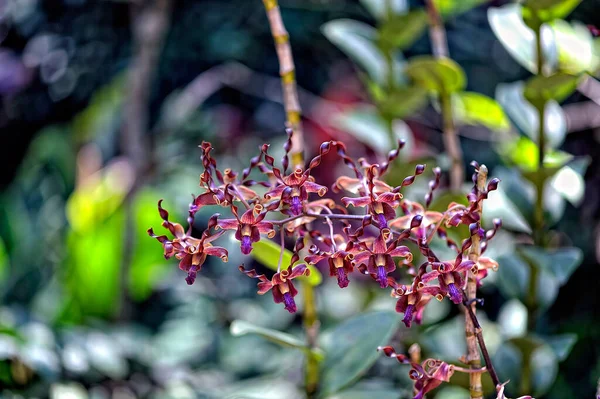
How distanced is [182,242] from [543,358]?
1.30 ft

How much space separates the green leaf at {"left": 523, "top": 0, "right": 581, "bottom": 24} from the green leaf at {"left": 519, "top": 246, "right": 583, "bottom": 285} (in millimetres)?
197

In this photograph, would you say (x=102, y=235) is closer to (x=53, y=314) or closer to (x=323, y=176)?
(x=53, y=314)

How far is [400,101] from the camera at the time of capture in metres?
0.66

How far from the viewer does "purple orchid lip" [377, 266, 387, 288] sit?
325mm

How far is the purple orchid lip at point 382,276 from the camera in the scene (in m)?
0.32

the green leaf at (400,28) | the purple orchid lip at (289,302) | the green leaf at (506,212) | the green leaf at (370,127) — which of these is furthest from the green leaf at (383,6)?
the purple orchid lip at (289,302)

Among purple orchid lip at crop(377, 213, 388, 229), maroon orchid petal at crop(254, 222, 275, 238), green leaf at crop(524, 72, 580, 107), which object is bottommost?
maroon orchid petal at crop(254, 222, 275, 238)

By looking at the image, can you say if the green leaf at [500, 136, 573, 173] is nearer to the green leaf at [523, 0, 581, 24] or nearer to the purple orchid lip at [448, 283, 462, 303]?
the green leaf at [523, 0, 581, 24]

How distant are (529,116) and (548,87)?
0.09 metres

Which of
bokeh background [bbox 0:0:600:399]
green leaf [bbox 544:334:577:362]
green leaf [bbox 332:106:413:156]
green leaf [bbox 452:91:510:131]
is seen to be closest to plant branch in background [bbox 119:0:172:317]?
bokeh background [bbox 0:0:600:399]

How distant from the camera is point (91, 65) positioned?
5.30 feet

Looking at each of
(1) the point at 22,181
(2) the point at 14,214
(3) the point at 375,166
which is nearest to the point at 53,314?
(2) the point at 14,214

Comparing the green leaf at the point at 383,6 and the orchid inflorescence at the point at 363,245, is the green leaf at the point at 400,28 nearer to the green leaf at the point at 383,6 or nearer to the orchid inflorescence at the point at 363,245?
the green leaf at the point at 383,6

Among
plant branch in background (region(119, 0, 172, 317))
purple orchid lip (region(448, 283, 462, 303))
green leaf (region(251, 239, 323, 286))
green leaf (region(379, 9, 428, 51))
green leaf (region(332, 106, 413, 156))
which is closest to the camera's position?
purple orchid lip (region(448, 283, 462, 303))
